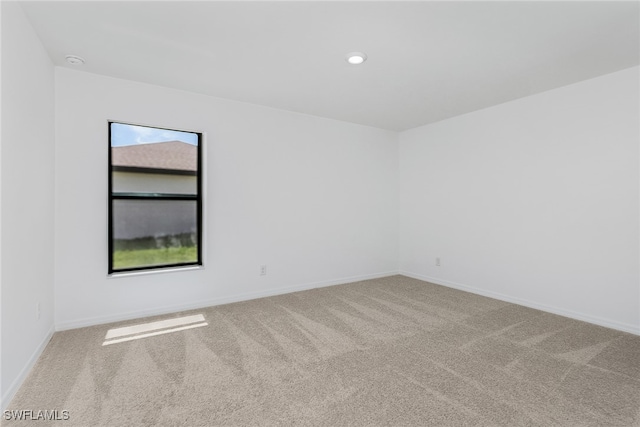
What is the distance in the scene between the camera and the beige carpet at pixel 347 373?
68.6 inches

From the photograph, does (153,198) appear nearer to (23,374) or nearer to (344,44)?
(23,374)

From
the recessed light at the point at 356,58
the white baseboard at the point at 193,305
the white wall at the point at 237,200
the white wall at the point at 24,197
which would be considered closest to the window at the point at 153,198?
the white wall at the point at 237,200

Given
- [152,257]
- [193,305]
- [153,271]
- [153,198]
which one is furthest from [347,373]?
[153,198]

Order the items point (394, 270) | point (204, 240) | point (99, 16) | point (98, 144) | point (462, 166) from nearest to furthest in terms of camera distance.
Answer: point (99, 16) < point (98, 144) < point (204, 240) < point (462, 166) < point (394, 270)

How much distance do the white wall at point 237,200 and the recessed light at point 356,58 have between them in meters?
1.57

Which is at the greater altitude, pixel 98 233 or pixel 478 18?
pixel 478 18

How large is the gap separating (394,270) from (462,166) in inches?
79.1

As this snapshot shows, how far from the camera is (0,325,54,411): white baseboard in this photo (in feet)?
5.82

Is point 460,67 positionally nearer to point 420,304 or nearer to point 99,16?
point 420,304

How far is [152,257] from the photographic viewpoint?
11.2 ft

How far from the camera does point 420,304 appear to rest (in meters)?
3.71

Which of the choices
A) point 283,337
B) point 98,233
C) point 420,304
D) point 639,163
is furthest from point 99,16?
point 639,163

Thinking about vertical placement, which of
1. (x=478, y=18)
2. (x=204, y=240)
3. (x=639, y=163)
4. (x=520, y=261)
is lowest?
(x=520, y=261)

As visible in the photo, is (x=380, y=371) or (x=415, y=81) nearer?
(x=380, y=371)
